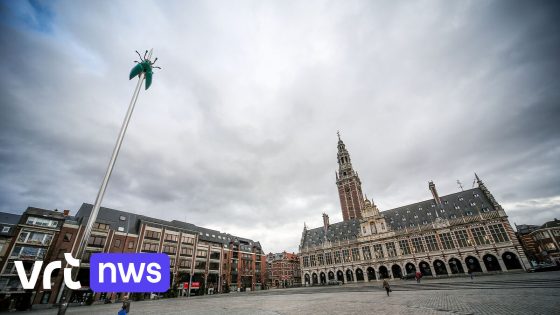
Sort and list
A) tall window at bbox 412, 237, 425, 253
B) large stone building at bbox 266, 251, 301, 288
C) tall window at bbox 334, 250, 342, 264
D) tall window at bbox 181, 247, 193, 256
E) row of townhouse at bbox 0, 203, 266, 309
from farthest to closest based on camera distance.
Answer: large stone building at bbox 266, 251, 301, 288 < tall window at bbox 334, 250, 342, 264 < tall window at bbox 181, 247, 193, 256 < tall window at bbox 412, 237, 425, 253 < row of townhouse at bbox 0, 203, 266, 309

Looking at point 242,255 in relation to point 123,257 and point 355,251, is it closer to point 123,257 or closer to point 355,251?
point 355,251

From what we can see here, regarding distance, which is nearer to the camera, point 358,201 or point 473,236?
point 473,236

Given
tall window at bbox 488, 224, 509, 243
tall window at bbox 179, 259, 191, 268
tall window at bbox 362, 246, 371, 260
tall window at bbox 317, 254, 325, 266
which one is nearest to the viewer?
tall window at bbox 488, 224, 509, 243

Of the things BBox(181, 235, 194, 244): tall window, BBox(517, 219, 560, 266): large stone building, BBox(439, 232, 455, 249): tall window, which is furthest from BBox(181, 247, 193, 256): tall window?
BBox(517, 219, 560, 266): large stone building

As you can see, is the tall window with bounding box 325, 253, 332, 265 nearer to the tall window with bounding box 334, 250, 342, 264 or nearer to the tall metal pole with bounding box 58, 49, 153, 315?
the tall window with bounding box 334, 250, 342, 264

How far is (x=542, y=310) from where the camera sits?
9922 millimetres

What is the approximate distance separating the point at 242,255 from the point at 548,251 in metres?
95.2

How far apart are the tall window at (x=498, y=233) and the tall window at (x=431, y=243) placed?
983 centimetres

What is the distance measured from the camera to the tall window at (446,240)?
1906 inches

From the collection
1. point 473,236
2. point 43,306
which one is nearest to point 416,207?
point 473,236

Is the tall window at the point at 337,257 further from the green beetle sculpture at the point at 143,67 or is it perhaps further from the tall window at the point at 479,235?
the green beetle sculpture at the point at 143,67

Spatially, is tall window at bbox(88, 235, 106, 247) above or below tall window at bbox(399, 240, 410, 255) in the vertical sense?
above

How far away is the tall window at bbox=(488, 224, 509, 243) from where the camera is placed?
43.2 meters

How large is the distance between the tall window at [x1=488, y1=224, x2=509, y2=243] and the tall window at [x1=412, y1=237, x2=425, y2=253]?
41.9ft
